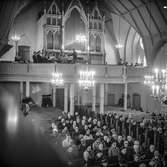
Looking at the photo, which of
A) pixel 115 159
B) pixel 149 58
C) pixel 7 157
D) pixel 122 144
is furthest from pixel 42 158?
pixel 149 58

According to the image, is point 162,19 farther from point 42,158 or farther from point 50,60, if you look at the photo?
point 42,158

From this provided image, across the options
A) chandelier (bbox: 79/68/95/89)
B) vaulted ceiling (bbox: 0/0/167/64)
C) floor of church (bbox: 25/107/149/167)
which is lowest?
floor of church (bbox: 25/107/149/167)

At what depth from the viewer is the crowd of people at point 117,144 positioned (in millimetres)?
6850

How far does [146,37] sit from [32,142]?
22.9 meters

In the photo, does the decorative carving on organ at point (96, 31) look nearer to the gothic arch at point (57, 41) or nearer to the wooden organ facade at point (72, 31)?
the wooden organ facade at point (72, 31)

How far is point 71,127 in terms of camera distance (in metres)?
11.9

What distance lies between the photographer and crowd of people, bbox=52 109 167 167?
6.85 m

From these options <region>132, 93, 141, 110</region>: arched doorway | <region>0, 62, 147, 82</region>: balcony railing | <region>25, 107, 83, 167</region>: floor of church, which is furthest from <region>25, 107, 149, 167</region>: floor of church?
<region>132, 93, 141, 110</region>: arched doorway

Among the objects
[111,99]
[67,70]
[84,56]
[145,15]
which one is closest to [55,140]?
[67,70]

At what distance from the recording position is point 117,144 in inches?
372

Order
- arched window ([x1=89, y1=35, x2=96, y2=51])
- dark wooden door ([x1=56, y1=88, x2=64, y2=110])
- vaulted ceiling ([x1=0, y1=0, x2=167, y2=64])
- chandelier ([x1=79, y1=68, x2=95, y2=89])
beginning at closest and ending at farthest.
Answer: chandelier ([x1=79, y1=68, x2=95, y2=89]), vaulted ceiling ([x1=0, y1=0, x2=167, y2=64]), arched window ([x1=89, y1=35, x2=96, y2=51]), dark wooden door ([x1=56, y1=88, x2=64, y2=110])

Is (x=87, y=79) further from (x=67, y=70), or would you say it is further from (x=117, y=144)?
(x=117, y=144)

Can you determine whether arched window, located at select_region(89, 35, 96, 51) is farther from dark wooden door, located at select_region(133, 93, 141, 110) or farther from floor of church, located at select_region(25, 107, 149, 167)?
floor of church, located at select_region(25, 107, 149, 167)

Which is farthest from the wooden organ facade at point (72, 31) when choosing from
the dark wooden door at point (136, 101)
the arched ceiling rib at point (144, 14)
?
the dark wooden door at point (136, 101)
